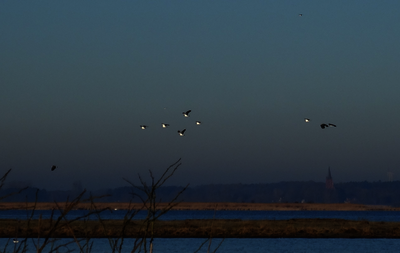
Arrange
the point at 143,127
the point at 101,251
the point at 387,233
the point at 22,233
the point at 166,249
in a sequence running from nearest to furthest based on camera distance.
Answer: the point at 143,127 < the point at 101,251 < the point at 166,249 < the point at 22,233 < the point at 387,233

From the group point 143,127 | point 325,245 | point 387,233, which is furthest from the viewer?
point 387,233

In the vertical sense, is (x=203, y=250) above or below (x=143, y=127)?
below

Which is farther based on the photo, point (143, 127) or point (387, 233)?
point (387, 233)

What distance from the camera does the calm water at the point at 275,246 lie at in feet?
129

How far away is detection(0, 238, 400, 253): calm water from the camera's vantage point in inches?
1545

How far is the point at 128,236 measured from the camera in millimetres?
51125

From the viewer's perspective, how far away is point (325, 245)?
43.8 metres

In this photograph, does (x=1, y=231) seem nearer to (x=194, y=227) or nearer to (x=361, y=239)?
(x=194, y=227)

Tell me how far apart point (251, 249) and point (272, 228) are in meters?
15.9

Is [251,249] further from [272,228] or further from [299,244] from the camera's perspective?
[272,228]

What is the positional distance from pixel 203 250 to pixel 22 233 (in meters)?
18.9

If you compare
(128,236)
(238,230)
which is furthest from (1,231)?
(238,230)

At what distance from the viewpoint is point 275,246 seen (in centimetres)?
4272

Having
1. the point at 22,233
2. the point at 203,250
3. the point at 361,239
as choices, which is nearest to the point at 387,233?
the point at 361,239
